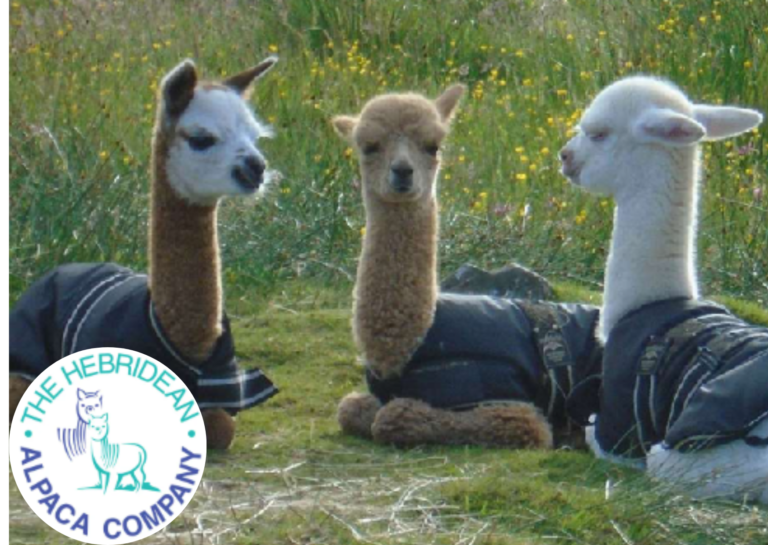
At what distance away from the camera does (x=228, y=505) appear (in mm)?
5367

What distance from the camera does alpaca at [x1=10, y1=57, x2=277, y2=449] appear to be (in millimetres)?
6211

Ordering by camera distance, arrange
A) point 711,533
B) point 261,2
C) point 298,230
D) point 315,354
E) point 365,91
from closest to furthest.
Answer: point 711,533 < point 315,354 < point 298,230 < point 365,91 < point 261,2

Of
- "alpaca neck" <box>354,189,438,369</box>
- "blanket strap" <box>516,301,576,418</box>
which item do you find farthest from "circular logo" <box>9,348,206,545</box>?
"blanket strap" <box>516,301,576,418</box>

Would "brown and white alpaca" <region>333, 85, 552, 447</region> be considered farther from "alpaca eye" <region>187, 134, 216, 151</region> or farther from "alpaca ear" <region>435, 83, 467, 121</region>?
"alpaca eye" <region>187, 134, 216, 151</region>

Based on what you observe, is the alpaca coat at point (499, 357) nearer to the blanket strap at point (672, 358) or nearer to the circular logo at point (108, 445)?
the blanket strap at point (672, 358)

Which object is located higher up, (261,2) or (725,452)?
(261,2)

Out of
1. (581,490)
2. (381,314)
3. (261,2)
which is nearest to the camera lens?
(581,490)

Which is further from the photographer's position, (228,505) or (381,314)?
(381,314)

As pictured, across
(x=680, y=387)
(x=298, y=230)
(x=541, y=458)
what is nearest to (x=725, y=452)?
(x=680, y=387)

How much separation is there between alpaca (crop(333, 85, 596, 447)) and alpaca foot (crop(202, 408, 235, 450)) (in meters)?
0.56

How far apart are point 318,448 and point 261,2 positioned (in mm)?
8637

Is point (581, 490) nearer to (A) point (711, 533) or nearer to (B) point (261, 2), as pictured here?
(A) point (711, 533)

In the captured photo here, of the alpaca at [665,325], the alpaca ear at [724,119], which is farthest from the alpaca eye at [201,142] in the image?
the alpaca ear at [724,119]

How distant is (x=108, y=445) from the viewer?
429 cm
